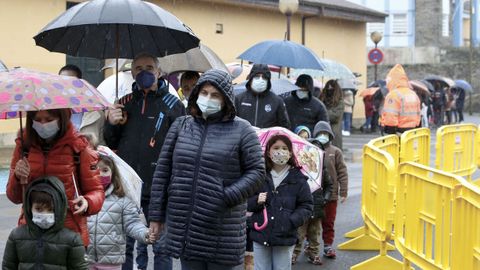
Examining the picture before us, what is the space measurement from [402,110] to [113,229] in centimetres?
896

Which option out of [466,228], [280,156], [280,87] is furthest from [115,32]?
[280,87]

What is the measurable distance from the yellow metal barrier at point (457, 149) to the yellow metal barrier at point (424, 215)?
547cm

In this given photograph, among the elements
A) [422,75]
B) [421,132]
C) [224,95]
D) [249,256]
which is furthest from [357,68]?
[224,95]

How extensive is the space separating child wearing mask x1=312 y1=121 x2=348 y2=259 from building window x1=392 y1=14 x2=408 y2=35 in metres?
49.5

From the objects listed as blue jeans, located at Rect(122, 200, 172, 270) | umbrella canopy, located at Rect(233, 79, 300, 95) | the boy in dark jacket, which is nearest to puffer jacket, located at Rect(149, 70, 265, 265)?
blue jeans, located at Rect(122, 200, 172, 270)

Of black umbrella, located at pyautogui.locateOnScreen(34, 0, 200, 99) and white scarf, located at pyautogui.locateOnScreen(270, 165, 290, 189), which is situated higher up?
black umbrella, located at pyautogui.locateOnScreen(34, 0, 200, 99)

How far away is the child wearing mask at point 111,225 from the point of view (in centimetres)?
631

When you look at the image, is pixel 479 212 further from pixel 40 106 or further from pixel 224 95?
pixel 40 106

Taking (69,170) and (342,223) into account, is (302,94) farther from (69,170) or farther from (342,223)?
(69,170)

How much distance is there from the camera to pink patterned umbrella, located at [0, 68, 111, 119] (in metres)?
4.70

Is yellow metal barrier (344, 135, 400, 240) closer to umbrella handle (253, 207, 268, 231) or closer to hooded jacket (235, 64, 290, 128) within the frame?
hooded jacket (235, 64, 290, 128)

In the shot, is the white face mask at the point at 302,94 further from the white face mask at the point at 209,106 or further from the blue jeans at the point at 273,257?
the white face mask at the point at 209,106

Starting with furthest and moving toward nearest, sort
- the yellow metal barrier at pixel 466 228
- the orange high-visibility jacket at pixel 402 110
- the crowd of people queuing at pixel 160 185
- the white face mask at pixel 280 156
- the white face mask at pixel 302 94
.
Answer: the orange high-visibility jacket at pixel 402 110 → the white face mask at pixel 302 94 → the white face mask at pixel 280 156 → the yellow metal barrier at pixel 466 228 → the crowd of people queuing at pixel 160 185

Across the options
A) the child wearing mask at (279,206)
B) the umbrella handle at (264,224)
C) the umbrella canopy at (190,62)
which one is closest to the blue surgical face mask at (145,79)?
the child wearing mask at (279,206)
